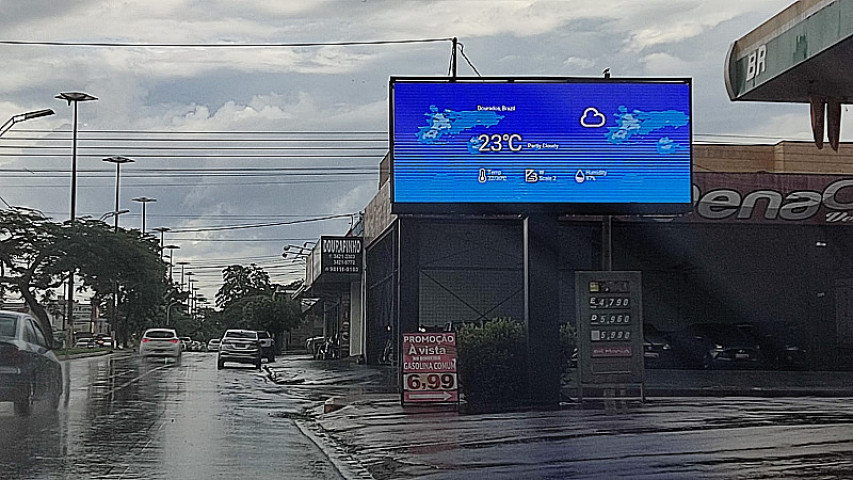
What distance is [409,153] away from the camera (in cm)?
2019

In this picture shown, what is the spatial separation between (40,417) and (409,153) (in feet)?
25.0

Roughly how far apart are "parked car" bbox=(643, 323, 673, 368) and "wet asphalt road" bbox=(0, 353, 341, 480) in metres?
16.6

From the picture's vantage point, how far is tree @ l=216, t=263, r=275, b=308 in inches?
5192

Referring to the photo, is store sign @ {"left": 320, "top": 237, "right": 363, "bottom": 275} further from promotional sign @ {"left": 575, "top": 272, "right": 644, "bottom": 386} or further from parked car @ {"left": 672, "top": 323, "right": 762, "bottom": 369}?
promotional sign @ {"left": 575, "top": 272, "right": 644, "bottom": 386}

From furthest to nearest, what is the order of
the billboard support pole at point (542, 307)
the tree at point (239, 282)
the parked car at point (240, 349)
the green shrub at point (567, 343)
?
the tree at point (239, 282)
the parked car at point (240, 349)
the green shrub at point (567, 343)
the billboard support pole at point (542, 307)

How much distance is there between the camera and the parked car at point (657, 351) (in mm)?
39781

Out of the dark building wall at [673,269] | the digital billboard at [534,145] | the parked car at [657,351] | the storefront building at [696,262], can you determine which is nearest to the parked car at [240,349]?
the storefront building at [696,262]

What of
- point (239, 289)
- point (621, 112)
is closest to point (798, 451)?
point (621, 112)

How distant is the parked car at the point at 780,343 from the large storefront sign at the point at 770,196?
6548mm

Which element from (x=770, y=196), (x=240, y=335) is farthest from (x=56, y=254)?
(x=770, y=196)

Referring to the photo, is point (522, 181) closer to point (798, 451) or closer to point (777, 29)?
point (798, 451)

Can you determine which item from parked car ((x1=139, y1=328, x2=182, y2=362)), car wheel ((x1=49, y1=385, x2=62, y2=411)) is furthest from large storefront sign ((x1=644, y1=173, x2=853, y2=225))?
parked car ((x1=139, y1=328, x2=182, y2=362))

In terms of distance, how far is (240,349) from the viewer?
45.2 meters

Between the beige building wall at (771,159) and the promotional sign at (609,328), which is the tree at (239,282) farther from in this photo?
the promotional sign at (609,328)
